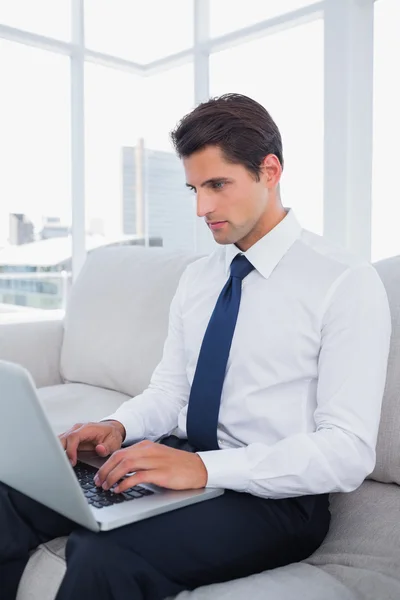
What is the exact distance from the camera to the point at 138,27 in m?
4.43

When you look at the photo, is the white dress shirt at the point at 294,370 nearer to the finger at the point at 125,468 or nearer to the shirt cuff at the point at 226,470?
the shirt cuff at the point at 226,470

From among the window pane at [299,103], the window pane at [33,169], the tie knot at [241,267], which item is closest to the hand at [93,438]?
the tie knot at [241,267]

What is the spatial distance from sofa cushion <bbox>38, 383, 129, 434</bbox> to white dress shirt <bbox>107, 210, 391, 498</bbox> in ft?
1.53

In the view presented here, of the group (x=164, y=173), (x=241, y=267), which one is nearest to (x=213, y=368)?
(x=241, y=267)

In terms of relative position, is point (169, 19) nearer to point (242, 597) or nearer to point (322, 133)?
point (322, 133)

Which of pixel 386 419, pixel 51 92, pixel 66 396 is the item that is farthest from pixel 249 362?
pixel 51 92

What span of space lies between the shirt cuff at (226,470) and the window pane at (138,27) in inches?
153

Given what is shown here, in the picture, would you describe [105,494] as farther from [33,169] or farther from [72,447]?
[33,169]

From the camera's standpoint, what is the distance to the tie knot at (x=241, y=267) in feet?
3.87

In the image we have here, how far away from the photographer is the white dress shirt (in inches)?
38.5

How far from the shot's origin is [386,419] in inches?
45.9

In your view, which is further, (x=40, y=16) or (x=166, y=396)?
(x=40, y=16)

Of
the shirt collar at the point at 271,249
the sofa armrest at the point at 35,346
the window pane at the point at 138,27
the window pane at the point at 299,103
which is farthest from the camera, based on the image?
the window pane at the point at 138,27

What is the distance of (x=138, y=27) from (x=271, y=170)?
371cm
